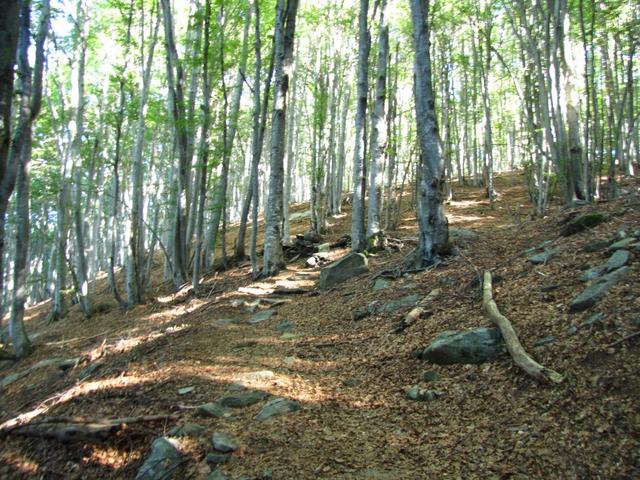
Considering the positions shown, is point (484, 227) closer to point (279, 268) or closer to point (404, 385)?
point (279, 268)

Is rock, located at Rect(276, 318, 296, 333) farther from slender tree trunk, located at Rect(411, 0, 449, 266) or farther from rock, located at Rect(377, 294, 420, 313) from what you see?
slender tree trunk, located at Rect(411, 0, 449, 266)

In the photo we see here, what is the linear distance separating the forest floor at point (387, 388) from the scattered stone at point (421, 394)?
0.07m

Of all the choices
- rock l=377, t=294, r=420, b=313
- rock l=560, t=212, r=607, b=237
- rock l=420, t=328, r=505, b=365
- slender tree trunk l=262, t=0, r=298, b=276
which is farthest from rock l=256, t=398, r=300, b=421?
slender tree trunk l=262, t=0, r=298, b=276

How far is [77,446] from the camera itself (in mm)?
3570

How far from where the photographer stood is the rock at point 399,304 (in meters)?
5.98

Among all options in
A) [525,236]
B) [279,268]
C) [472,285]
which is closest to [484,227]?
[525,236]

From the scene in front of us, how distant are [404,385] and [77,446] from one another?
290cm

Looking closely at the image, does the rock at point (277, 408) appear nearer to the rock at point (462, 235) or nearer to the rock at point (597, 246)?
the rock at point (597, 246)

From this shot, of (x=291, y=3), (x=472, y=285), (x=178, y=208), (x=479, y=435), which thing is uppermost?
(x=291, y=3)

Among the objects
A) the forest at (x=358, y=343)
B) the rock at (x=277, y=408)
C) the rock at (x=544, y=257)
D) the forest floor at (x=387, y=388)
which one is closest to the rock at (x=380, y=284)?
the forest at (x=358, y=343)

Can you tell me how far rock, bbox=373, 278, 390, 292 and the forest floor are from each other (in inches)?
6.6

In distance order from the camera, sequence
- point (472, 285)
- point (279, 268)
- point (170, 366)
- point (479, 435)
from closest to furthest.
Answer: point (479, 435), point (170, 366), point (472, 285), point (279, 268)

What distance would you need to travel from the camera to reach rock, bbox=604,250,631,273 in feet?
13.6

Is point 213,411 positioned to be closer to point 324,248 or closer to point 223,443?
point 223,443
